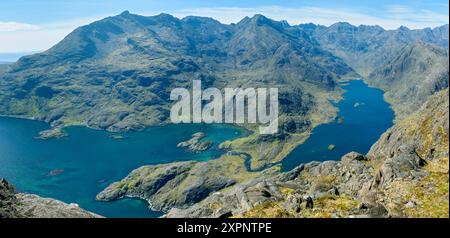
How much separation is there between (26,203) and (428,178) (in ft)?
174

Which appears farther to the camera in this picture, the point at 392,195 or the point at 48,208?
the point at 48,208

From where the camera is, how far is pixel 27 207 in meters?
53.8

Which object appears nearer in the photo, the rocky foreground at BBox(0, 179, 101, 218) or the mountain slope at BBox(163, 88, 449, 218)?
the mountain slope at BBox(163, 88, 449, 218)

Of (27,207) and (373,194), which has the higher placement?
(373,194)

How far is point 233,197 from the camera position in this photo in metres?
67.4

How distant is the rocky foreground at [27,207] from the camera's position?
5026 centimetres

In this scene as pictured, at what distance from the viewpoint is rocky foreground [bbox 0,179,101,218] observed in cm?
5026

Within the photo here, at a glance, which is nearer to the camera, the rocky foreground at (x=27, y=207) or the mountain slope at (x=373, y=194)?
the mountain slope at (x=373, y=194)

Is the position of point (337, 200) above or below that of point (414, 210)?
below
